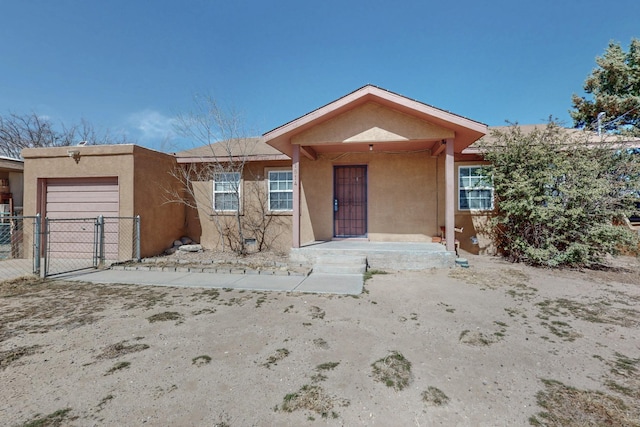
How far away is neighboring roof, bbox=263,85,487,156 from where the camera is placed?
640 centimetres

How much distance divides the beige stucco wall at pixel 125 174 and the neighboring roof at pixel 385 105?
3.83 metres

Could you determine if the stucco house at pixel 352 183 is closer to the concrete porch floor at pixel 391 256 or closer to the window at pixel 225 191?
the window at pixel 225 191

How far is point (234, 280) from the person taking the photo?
5.90 metres

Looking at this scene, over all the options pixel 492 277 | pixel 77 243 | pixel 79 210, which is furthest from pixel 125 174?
pixel 492 277

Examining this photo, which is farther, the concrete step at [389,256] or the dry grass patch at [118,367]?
the concrete step at [389,256]

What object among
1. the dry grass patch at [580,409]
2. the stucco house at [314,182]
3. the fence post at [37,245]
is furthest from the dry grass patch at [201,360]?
the fence post at [37,245]

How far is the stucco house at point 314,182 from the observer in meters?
7.12

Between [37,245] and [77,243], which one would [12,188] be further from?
[37,245]

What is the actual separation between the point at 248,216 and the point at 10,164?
772cm

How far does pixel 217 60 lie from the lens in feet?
44.7

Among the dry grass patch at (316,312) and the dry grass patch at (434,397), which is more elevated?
the dry grass patch at (316,312)

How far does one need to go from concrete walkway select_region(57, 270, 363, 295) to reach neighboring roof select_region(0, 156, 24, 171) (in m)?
5.67

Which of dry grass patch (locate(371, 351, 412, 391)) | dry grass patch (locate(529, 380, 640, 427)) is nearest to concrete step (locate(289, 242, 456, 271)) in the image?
dry grass patch (locate(371, 351, 412, 391))

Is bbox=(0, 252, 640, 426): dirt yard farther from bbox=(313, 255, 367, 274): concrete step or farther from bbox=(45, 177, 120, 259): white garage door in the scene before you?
bbox=(45, 177, 120, 259): white garage door
